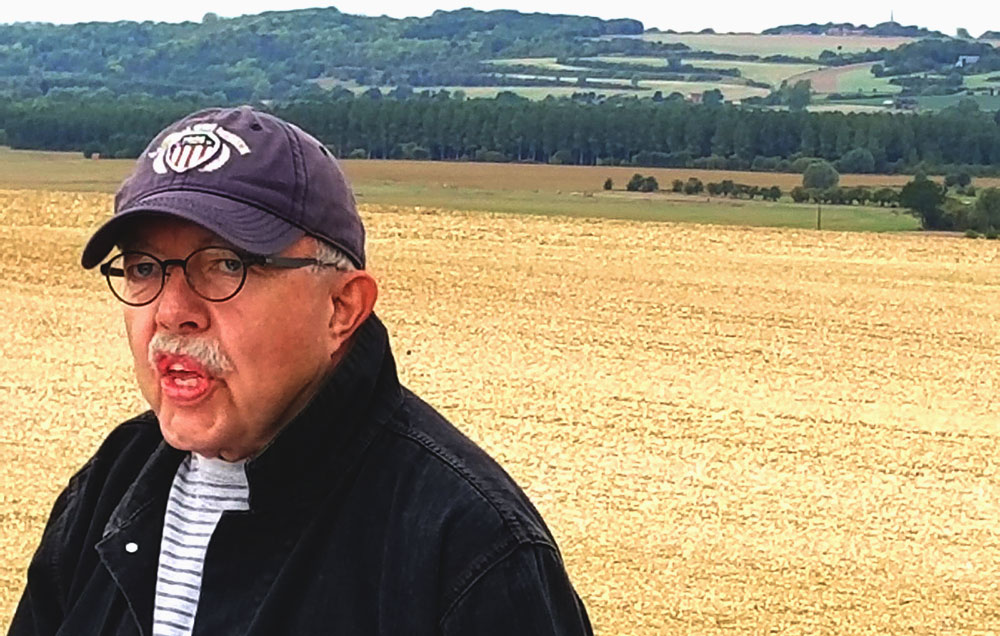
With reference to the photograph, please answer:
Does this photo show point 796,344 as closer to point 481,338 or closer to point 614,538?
point 481,338

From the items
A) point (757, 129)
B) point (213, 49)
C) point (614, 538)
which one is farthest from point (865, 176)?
point (213, 49)

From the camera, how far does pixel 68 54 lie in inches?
2309

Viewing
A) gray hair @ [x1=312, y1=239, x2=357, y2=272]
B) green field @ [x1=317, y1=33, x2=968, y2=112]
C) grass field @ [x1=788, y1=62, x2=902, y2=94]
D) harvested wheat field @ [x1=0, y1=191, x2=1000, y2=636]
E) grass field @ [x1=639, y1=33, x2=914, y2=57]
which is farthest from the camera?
grass field @ [x1=639, y1=33, x2=914, y2=57]

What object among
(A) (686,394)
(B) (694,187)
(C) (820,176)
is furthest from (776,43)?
(A) (686,394)

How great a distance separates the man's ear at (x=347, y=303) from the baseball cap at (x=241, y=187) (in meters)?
0.02

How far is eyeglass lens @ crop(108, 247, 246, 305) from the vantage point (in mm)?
1592

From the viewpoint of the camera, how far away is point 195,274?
1.61 metres

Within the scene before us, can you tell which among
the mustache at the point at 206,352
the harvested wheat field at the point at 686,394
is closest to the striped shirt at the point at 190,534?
the mustache at the point at 206,352

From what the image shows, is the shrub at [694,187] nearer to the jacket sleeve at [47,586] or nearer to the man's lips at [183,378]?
the jacket sleeve at [47,586]

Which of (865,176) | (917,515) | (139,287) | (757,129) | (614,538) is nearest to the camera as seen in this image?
(139,287)

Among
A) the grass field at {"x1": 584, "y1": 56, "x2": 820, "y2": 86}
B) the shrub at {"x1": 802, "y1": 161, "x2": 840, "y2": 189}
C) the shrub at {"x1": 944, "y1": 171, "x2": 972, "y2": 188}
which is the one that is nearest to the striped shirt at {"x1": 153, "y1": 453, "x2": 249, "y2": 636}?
the shrub at {"x1": 802, "y1": 161, "x2": 840, "y2": 189}

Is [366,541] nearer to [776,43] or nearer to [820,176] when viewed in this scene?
[820,176]

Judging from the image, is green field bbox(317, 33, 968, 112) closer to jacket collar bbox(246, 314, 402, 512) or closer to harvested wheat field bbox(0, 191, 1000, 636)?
harvested wheat field bbox(0, 191, 1000, 636)

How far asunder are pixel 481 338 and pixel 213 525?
42.7 feet
